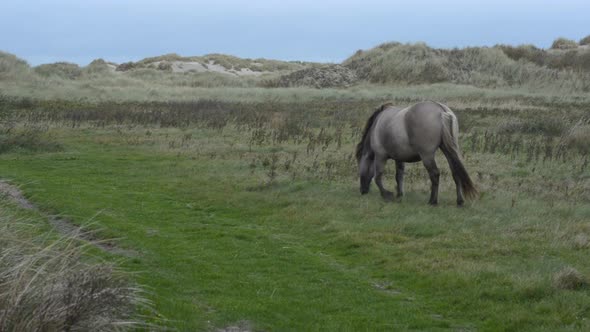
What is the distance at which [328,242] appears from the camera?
11.5m

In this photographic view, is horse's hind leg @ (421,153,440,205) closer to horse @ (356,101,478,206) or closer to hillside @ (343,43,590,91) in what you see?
horse @ (356,101,478,206)

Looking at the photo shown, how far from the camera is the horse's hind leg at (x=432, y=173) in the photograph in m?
13.4

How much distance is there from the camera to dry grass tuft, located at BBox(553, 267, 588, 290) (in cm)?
841

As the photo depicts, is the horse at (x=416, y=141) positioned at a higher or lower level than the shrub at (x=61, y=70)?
lower

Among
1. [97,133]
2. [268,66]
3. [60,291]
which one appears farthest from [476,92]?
[268,66]

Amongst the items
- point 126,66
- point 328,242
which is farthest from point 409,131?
point 126,66

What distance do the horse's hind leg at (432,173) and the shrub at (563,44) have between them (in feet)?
177

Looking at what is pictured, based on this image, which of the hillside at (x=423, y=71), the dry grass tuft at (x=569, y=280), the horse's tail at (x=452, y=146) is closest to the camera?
the dry grass tuft at (x=569, y=280)

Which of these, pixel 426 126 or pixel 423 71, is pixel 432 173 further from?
pixel 423 71

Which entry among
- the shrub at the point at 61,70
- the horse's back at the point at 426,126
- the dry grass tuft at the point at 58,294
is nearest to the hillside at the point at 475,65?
the shrub at the point at 61,70

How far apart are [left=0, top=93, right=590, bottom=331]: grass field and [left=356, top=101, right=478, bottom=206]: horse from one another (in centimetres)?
46

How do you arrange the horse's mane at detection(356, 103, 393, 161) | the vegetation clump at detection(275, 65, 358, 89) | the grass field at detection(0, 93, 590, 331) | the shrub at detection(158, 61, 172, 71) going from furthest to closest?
the shrub at detection(158, 61, 172, 71), the vegetation clump at detection(275, 65, 358, 89), the horse's mane at detection(356, 103, 393, 161), the grass field at detection(0, 93, 590, 331)

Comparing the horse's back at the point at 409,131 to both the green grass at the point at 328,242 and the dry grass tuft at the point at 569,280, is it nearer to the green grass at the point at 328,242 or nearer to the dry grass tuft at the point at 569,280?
the green grass at the point at 328,242

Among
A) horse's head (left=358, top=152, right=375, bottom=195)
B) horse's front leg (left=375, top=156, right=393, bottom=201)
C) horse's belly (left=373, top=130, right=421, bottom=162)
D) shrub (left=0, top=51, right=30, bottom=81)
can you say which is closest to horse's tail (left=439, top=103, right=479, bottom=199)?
horse's belly (left=373, top=130, right=421, bottom=162)
